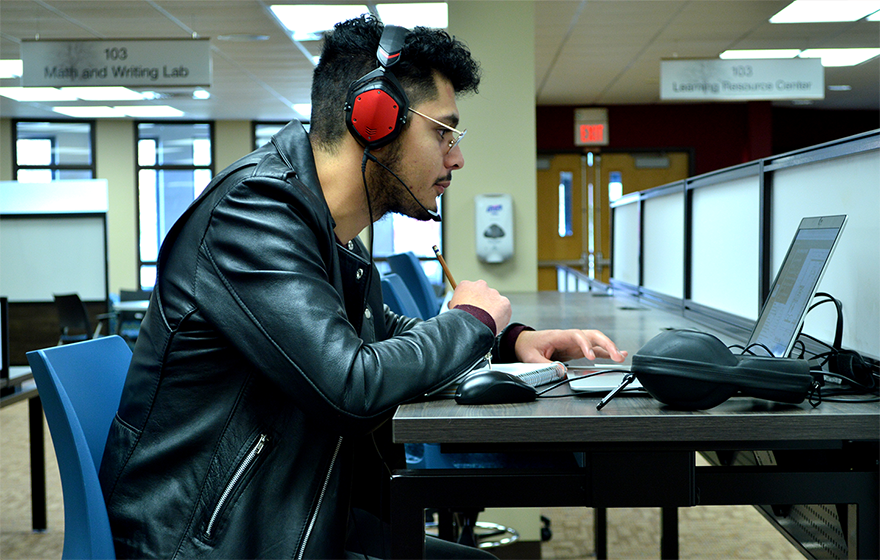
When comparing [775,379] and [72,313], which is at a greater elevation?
[775,379]

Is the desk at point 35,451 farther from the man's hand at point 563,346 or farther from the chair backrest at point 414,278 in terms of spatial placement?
the man's hand at point 563,346

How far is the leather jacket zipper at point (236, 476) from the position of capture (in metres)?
0.79

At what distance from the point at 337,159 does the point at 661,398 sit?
0.52 meters

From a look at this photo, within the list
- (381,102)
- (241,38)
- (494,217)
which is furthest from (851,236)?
(241,38)

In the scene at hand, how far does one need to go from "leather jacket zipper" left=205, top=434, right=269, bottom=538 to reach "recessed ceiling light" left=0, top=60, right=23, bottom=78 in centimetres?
665

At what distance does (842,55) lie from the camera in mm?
6379

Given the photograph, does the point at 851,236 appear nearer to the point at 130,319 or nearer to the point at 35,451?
the point at 35,451

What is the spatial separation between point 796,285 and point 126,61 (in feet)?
15.6

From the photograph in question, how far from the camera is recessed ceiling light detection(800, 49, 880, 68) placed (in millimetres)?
6242

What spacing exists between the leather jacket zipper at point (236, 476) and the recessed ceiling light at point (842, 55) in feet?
22.1

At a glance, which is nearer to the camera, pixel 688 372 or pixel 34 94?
pixel 688 372

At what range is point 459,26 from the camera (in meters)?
3.98

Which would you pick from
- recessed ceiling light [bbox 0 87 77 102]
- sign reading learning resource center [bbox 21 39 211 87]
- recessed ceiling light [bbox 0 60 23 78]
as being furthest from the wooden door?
recessed ceiling light [bbox 0 60 23 78]

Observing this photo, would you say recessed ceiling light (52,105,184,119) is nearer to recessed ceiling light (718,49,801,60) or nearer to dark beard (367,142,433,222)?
recessed ceiling light (718,49,801,60)
